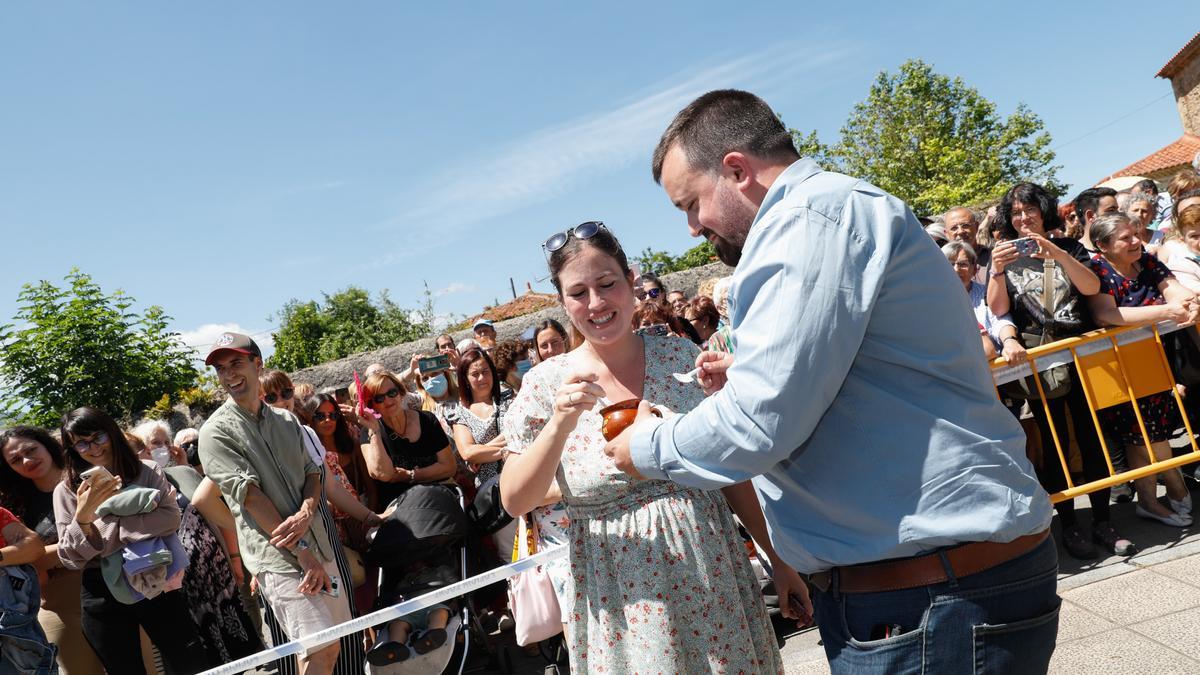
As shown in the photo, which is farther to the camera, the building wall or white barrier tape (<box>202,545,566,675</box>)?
the building wall

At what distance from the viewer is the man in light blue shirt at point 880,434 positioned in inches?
59.1

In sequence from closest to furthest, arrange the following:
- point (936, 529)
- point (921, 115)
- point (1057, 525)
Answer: point (936, 529), point (1057, 525), point (921, 115)

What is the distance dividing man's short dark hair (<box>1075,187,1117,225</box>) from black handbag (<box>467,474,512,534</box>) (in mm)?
5665

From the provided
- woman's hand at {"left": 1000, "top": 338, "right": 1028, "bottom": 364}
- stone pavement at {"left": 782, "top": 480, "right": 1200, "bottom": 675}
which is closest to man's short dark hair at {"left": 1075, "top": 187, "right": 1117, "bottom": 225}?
woman's hand at {"left": 1000, "top": 338, "right": 1028, "bottom": 364}

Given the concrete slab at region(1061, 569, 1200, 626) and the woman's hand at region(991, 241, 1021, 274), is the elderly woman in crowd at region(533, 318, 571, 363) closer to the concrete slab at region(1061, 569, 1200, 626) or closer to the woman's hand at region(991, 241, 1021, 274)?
the woman's hand at region(991, 241, 1021, 274)

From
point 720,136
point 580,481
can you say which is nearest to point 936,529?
point 720,136

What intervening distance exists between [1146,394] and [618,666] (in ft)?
14.1

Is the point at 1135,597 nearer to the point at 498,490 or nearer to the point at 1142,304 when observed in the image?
the point at 1142,304

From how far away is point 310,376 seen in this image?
1097 cm

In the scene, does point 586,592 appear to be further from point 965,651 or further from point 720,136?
point 720,136

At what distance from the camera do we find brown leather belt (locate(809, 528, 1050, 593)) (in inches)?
62.5

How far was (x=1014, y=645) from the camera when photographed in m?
1.62

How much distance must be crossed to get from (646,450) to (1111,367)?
14.8 feet

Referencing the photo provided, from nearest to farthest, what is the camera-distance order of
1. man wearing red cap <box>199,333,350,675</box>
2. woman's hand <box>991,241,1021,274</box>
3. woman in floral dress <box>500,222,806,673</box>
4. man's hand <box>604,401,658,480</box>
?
man's hand <box>604,401,658,480</box> → woman in floral dress <box>500,222,806,673</box> → man wearing red cap <box>199,333,350,675</box> → woman's hand <box>991,241,1021,274</box>
